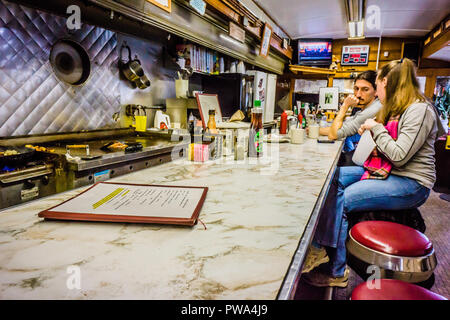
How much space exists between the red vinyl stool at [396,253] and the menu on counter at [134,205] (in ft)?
2.88

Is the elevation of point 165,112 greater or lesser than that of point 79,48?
lesser

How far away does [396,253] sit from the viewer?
1.27 m

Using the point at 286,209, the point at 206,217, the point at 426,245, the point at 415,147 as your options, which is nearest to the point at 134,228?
the point at 206,217

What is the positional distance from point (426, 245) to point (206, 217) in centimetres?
110

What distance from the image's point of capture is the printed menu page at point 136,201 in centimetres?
83

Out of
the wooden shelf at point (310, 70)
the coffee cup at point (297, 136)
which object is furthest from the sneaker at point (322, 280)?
the wooden shelf at point (310, 70)

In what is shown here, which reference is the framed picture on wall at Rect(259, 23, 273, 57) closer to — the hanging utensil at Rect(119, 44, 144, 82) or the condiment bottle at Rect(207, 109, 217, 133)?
the hanging utensil at Rect(119, 44, 144, 82)

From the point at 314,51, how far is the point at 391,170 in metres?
7.24

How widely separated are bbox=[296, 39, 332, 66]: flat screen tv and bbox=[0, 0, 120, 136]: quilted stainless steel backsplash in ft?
21.7

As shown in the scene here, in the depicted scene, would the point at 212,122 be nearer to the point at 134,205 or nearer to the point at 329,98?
the point at 134,205

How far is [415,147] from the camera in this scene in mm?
1776

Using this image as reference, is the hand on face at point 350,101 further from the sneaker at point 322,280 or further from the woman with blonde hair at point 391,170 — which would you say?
the sneaker at point 322,280

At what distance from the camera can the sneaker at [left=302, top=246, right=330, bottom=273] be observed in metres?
1.94
